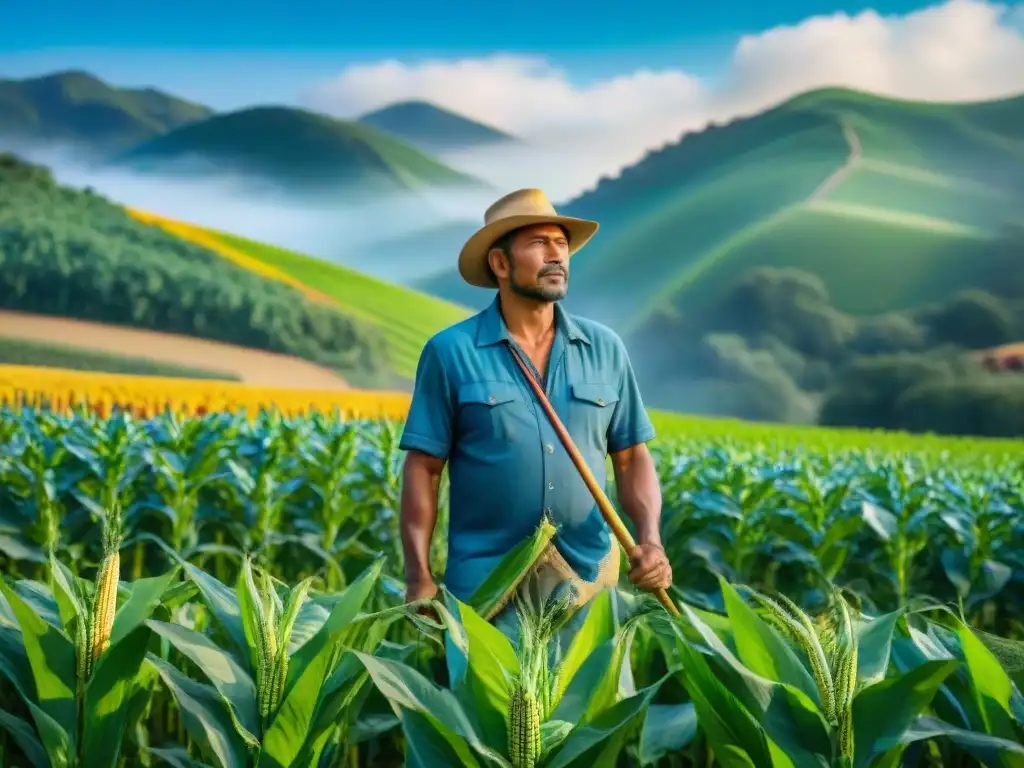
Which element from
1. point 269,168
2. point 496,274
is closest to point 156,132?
point 269,168

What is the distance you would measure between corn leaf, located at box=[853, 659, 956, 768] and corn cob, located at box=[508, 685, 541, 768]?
0.45m

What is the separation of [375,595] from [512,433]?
0.55 metres

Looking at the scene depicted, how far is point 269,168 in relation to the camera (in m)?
41.4

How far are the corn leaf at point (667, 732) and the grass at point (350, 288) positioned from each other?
3061 centimetres

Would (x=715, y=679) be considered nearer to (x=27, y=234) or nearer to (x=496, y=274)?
(x=496, y=274)

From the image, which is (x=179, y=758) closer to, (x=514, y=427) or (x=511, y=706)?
(x=511, y=706)

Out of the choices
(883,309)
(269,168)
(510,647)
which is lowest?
(510,647)

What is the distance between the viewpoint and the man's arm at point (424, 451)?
2.91 meters

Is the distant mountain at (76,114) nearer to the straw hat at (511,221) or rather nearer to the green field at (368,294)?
the green field at (368,294)

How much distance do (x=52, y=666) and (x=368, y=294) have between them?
37149mm

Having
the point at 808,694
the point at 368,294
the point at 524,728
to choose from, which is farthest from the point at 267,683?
the point at 368,294

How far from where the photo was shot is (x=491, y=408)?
2.89 meters

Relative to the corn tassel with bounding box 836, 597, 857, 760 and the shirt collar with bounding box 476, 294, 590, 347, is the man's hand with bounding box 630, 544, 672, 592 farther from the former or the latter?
the corn tassel with bounding box 836, 597, 857, 760

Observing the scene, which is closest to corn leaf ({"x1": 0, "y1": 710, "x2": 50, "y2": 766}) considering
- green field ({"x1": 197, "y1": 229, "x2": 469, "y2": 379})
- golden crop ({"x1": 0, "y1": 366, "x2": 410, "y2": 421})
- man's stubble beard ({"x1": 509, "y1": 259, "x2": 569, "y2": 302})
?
man's stubble beard ({"x1": 509, "y1": 259, "x2": 569, "y2": 302})
